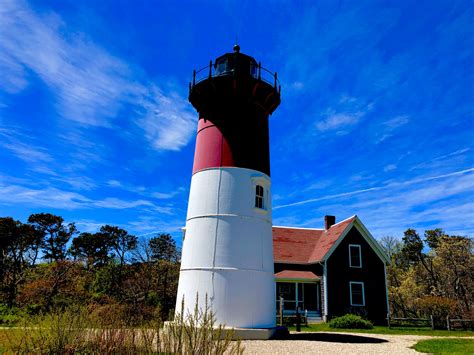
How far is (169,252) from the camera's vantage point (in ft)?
103

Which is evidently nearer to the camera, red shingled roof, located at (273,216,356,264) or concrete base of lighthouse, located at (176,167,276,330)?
concrete base of lighthouse, located at (176,167,276,330)

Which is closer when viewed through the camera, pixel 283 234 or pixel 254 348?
pixel 254 348

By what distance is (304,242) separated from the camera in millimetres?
26375

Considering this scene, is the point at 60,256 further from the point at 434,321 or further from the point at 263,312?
the point at 434,321

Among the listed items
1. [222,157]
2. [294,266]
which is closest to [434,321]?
[294,266]

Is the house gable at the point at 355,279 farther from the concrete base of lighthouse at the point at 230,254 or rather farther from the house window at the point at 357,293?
the concrete base of lighthouse at the point at 230,254

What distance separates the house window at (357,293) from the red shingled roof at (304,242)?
9.52ft

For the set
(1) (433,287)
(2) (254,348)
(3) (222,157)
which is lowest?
(2) (254,348)

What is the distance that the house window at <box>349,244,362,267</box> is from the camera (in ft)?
77.7

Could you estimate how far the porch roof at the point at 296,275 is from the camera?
22.7m

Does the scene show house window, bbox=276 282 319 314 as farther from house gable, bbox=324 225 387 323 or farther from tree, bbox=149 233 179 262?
tree, bbox=149 233 179 262

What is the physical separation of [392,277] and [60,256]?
3668cm

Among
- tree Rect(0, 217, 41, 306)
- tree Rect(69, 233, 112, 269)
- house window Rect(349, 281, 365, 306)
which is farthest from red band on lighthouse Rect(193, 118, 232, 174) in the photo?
tree Rect(69, 233, 112, 269)

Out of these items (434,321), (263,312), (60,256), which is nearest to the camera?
(263,312)
